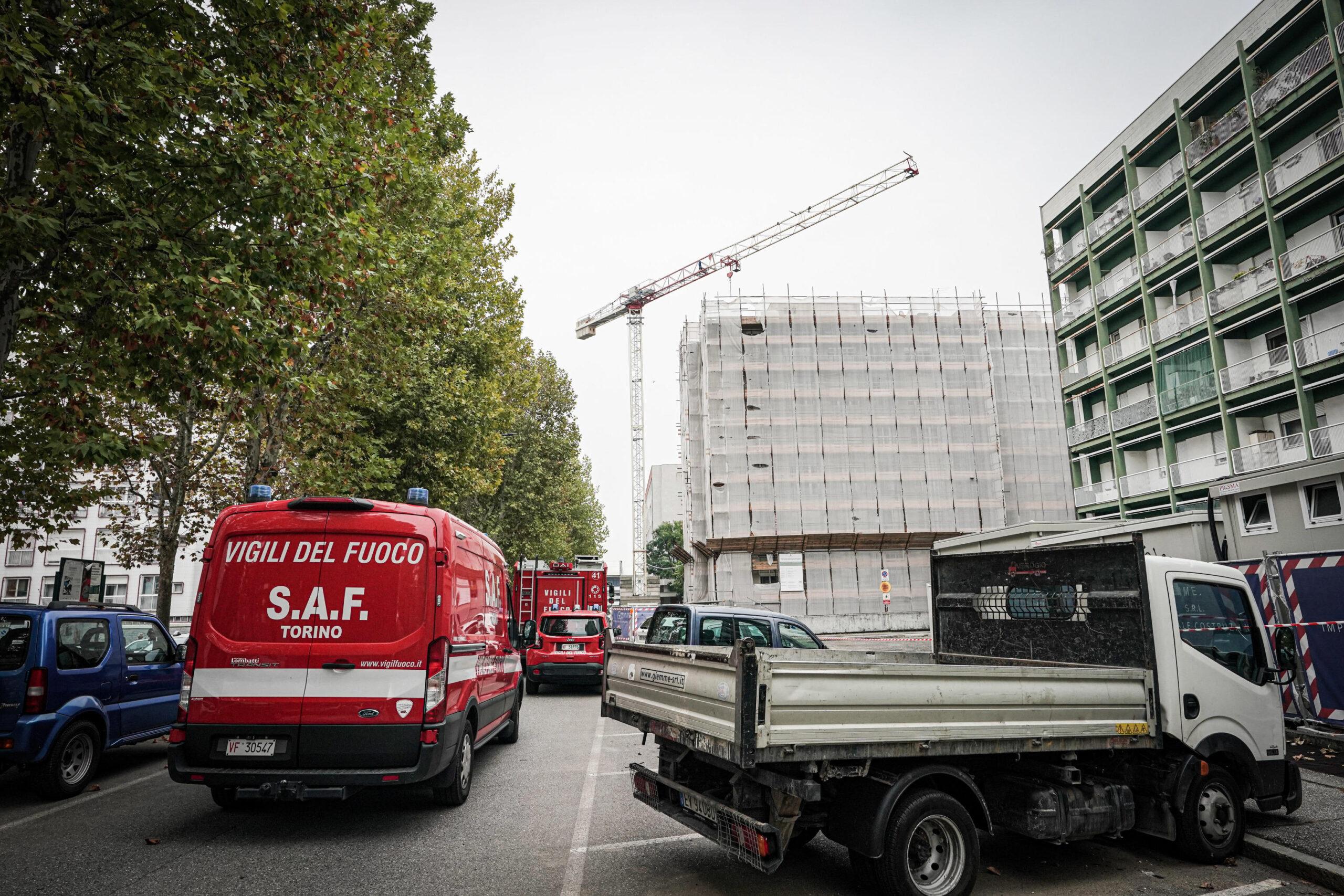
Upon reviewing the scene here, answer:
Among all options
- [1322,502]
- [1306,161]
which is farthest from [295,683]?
[1306,161]

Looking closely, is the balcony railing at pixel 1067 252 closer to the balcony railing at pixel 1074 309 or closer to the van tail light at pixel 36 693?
the balcony railing at pixel 1074 309

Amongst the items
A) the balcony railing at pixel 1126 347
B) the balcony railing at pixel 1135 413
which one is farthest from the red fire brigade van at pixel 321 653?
the balcony railing at pixel 1126 347

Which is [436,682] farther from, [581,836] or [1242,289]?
[1242,289]

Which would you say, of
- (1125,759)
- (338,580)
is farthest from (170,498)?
(1125,759)

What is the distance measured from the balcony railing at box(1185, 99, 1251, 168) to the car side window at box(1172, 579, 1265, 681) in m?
26.7

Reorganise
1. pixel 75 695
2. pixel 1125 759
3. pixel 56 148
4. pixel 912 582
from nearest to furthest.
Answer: pixel 1125 759 → pixel 75 695 → pixel 56 148 → pixel 912 582

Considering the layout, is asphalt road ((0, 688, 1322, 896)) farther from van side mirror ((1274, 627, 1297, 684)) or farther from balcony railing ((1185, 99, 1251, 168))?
balcony railing ((1185, 99, 1251, 168))

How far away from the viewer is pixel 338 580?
5.80 metres

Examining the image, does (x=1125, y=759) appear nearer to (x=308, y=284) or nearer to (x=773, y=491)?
(x=308, y=284)

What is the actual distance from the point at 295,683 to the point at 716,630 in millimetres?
5661

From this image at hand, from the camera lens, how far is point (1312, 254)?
23453 mm

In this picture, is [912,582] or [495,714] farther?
[912,582]

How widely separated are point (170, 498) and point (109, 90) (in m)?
10.7

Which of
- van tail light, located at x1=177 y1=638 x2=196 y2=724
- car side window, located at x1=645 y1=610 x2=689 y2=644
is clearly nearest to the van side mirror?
car side window, located at x1=645 y1=610 x2=689 y2=644
